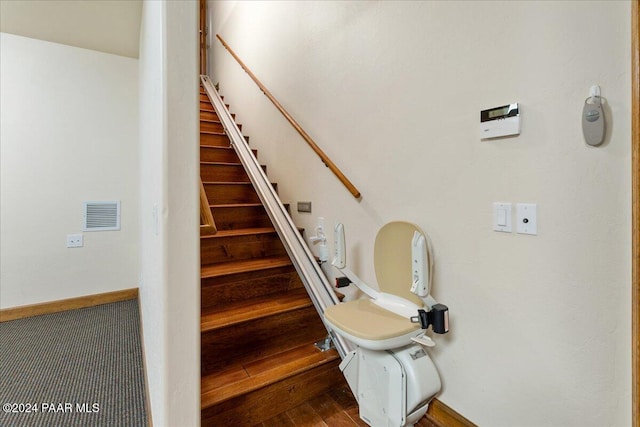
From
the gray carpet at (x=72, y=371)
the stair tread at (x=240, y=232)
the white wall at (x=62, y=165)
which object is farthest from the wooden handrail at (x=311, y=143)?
the gray carpet at (x=72, y=371)

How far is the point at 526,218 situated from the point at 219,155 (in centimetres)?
282

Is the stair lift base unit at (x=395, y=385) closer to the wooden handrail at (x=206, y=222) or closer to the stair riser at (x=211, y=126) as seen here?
the wooden handrail at (x=206, y=222)

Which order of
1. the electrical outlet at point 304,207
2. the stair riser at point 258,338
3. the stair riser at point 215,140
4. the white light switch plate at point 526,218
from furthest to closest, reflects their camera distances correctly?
the stair riser at point 215,140 < the electrical outlet at point 304,207 < the stair riser at point 258,338 < the white light switch plate at point 526,218

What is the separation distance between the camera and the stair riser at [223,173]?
116 inches

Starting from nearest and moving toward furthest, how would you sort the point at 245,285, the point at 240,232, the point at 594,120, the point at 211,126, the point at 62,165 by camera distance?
the point at 594,120 < the point at 245,285 < the point at 240,232 < the point at 62,165 < the point at 211,126

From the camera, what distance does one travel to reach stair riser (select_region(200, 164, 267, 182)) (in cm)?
294

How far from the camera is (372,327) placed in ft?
4.37

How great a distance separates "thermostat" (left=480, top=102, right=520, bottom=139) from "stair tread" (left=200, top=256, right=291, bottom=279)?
5.10 feet

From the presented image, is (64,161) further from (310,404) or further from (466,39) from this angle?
(466,39)

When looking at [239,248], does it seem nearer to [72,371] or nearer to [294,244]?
[294,244]

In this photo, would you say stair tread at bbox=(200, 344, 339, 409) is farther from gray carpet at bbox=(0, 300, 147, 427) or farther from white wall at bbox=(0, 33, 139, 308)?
white wall at bbox=(0, 33, 139, 308)

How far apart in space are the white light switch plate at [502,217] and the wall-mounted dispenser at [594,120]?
13.2 inches

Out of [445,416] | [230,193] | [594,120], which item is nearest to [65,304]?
[230,193]

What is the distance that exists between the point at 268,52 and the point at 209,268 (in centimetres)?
223
